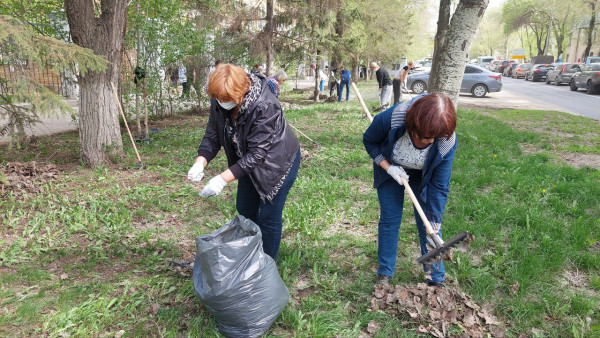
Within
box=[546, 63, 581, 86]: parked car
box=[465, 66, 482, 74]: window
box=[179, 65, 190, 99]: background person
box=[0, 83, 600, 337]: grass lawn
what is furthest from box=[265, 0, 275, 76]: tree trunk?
box=[546, 63, 581, 86]: parked car

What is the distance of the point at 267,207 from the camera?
2686mm

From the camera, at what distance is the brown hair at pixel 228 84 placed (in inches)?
90.6

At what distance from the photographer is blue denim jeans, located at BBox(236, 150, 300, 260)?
2.69m

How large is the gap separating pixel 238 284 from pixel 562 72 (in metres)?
28.5

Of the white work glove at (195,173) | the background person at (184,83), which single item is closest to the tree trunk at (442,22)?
the white work glove at (195,173)

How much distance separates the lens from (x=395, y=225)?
278 centimetres

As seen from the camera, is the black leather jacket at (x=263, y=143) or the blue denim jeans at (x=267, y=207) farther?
the blue denim jeans at (x=267, y=207)

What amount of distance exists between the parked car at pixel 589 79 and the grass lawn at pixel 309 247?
1500cm

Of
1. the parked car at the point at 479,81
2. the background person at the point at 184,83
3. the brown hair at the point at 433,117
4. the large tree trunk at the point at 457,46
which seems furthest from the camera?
the parked car at the point at 479,81

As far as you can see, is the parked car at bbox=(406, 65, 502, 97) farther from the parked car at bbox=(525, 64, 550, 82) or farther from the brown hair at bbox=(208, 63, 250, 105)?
the brown hair at bbox=(208, 63, 250, 105)

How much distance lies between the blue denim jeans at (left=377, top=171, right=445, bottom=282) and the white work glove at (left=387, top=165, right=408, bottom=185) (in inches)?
5.8

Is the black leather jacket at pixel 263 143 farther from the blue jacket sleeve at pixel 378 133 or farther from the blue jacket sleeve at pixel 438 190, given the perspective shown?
the blue jacket sleeve at pixel 438 190

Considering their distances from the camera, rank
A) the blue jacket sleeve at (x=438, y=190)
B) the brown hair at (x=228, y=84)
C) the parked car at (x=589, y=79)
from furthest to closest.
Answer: the parked car at (x=589, y=79) → the blue jacket sleeve at (x=438, y=190) → the brown hair at (x=228, y=84)

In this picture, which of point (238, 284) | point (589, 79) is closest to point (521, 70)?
Answer: point (589, 79)
